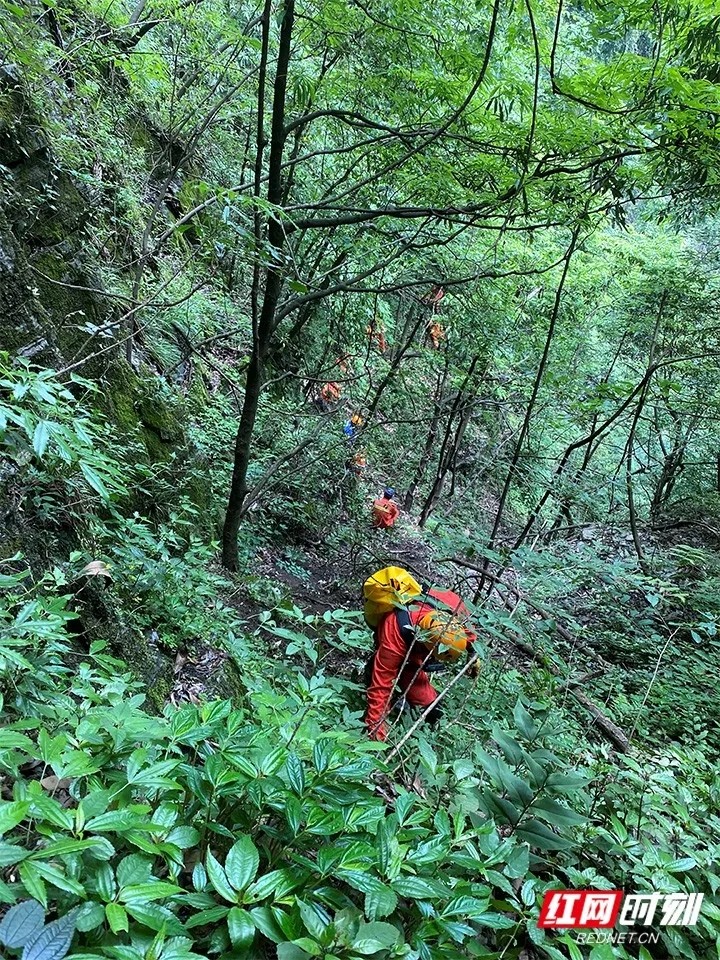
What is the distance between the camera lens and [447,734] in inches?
115

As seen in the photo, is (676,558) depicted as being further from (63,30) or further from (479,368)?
(63,30)

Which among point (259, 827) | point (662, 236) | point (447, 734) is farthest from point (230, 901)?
point (662, 236)

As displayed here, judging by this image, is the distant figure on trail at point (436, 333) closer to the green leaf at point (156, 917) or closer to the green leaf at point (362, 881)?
the green leaf at point (362, 881)

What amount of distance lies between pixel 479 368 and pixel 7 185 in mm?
7072

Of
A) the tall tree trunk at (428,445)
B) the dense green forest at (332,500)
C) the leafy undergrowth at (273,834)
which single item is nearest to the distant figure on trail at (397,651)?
the dense green forest at (332,500)

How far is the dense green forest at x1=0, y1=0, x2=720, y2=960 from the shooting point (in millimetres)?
Result: 1248

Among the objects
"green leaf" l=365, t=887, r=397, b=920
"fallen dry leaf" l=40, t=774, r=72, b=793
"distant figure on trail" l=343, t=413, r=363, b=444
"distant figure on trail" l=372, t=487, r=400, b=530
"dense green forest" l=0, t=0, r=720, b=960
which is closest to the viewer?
"green leaf" l=365, t=887, r=397, b=920

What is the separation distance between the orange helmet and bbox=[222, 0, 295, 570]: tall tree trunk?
93.2 inches

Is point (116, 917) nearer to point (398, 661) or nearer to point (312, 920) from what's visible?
point (312, 920)

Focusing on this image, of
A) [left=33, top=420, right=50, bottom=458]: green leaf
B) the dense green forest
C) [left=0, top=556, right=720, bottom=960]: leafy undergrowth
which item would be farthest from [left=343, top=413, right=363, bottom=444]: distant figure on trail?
[left=33, top=420, right=50, bottom=458]: green leaf

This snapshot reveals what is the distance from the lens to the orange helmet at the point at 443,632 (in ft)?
9.10

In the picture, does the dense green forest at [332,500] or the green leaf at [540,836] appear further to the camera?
the green leaf at [540,836]

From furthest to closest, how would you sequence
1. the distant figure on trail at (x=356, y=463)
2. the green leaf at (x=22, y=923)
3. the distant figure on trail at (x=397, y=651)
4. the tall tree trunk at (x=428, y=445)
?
the tall tree trunk at (x=428, y=445)
the distant figure on trail at (x=356, y=463)
the distant figure on trail at (x=397, y=651)
the green leaf at (x=22, y=923)

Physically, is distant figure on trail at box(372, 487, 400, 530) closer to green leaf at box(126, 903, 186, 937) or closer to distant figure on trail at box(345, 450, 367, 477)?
distant figure on trail at box(345, 450, 367, 477)
